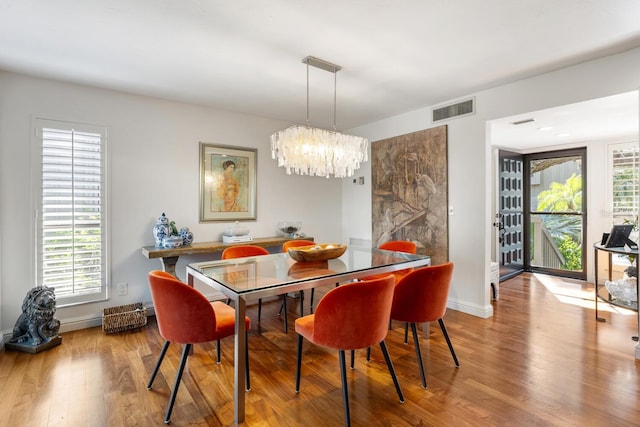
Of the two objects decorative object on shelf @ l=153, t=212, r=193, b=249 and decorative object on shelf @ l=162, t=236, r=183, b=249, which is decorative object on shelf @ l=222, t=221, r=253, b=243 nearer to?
decorative object on shelf @ l=153, t=212, r=193, b=249

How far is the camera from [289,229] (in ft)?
14.5

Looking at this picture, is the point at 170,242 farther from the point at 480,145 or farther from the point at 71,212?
the point at 480,145

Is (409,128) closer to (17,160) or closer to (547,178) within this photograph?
(547,178)

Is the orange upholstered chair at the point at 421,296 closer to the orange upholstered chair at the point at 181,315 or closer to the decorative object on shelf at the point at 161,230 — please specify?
the orange upholstered chair at the point at 181,315

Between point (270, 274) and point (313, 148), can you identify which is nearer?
point (270, 274)

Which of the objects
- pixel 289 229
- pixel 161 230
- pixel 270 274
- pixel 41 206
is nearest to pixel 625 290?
pixel 270 274

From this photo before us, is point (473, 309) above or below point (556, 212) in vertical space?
below

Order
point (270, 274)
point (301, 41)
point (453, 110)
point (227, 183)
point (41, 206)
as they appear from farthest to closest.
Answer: point (227, 183) → point (453, 110) → point (41, 206) → point (301, 41) → point (270, 274)

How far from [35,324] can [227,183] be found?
7.50 feet

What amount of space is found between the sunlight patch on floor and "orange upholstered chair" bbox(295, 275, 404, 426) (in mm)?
3525

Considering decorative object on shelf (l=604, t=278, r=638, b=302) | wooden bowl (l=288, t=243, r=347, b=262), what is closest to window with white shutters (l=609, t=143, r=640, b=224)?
decorative object on shelf (l=604, t=278, r=638, b=302)

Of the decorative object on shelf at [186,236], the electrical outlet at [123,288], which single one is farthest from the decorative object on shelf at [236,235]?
the electrical outlet at [123,288]

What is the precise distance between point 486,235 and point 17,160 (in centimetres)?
466

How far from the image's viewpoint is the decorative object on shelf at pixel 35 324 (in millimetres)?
2686
